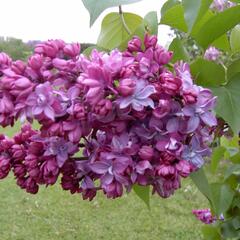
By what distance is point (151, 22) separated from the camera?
0.76 m

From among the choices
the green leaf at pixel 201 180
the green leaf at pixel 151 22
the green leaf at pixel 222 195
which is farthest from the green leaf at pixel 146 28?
the green leaf at pixel 222 195

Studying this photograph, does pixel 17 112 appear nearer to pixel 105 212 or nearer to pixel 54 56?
pixel 54 56

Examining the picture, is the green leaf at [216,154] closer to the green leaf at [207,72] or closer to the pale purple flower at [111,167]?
the green leaf at [207,72]

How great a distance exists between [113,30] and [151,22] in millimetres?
139

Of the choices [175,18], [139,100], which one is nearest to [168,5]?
[175,18]

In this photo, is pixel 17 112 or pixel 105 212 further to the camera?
pixel 105 212

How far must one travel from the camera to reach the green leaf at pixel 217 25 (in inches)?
27.6

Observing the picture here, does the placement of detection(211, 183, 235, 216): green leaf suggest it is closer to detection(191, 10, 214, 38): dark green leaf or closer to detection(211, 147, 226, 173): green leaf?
detection(211, 147, 226, 173): green leaf

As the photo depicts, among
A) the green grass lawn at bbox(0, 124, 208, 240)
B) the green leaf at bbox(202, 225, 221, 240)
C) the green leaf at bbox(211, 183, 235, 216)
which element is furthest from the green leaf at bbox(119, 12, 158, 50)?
the green grass lawn at bbox(0, 124, 208, 240)

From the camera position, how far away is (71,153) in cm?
60

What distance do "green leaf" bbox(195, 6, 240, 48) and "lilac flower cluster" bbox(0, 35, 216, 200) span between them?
133 millimetres

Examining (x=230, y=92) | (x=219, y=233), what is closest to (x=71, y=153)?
(x=230, y=92)

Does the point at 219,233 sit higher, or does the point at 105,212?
the point at 219,233

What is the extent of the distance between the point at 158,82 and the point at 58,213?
151 inches
